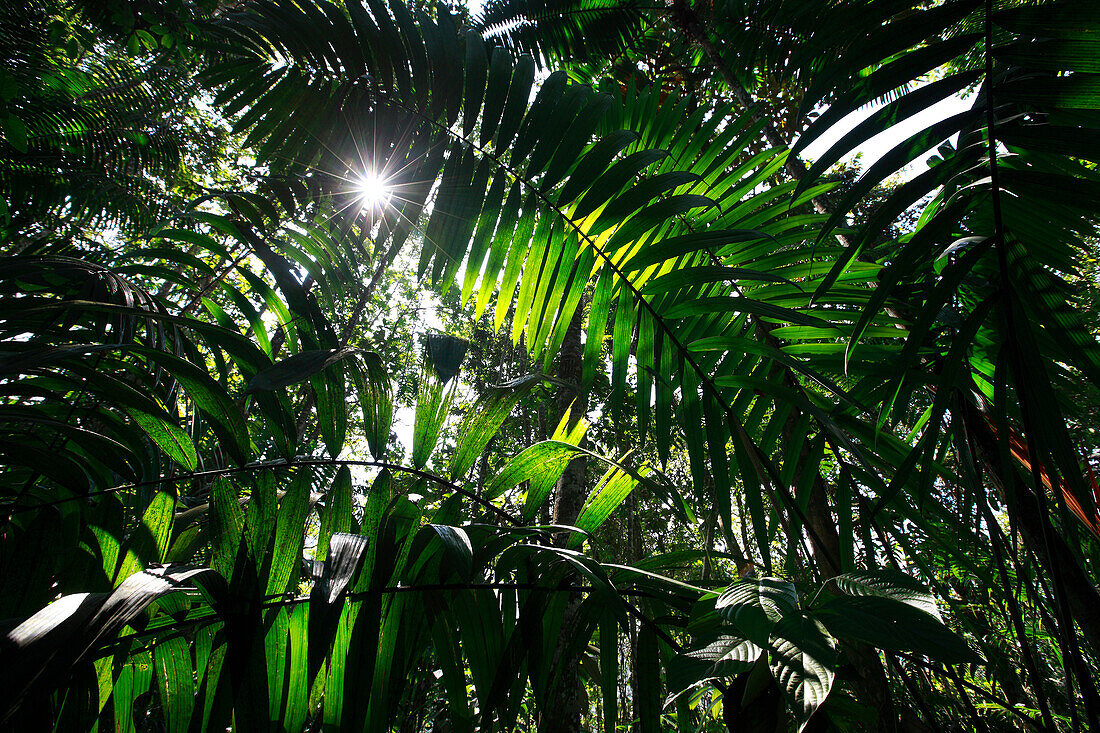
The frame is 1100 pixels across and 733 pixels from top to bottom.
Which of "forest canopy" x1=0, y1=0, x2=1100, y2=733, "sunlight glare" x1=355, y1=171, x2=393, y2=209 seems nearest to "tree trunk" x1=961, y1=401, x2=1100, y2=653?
"forest canopy" x1=0, y1=0, x2=1100, y2=733

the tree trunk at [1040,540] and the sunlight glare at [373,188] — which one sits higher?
the sunlight glare at [373,188]

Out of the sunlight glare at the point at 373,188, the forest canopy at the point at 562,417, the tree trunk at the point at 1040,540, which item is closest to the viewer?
the forest canopy at the point at 562,417

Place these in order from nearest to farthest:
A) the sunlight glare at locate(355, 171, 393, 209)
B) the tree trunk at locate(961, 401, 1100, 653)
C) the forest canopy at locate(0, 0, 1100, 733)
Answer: the forest canopy at locate(0, 0, 1100, 733) < the tree trunk at locate(961, 401, 1100, 653) < the sunlight glare at locate(355, 171, 393, 209)

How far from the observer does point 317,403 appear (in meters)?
0.75

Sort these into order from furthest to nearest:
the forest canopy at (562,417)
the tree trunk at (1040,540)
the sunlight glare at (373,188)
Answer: the sunlight glare at (373,188) < the tree trunk at (1040,540) < the forest canopy at (562,417)

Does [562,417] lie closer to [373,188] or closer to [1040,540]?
[373,188]

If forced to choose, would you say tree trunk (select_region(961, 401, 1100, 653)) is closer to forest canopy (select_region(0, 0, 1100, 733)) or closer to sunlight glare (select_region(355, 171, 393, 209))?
forest canopy (select_region(0, 0, 1100, 733))

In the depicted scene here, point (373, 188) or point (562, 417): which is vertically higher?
point (373, 188)

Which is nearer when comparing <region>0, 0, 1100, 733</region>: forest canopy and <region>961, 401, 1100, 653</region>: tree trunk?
<region>0, 0, 1100, 733</region>: forest canopy

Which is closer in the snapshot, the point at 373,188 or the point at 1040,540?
the point at 1040,540

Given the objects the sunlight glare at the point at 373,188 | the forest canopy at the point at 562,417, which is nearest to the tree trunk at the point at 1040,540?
the forest canopy at the point at 562,417

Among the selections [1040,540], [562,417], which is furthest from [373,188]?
[1040,540]

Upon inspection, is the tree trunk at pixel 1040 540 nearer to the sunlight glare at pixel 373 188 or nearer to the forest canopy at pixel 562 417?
the forest canopy at pixel 562 417

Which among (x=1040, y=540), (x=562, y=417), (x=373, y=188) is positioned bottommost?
(x=1040, y=540)
